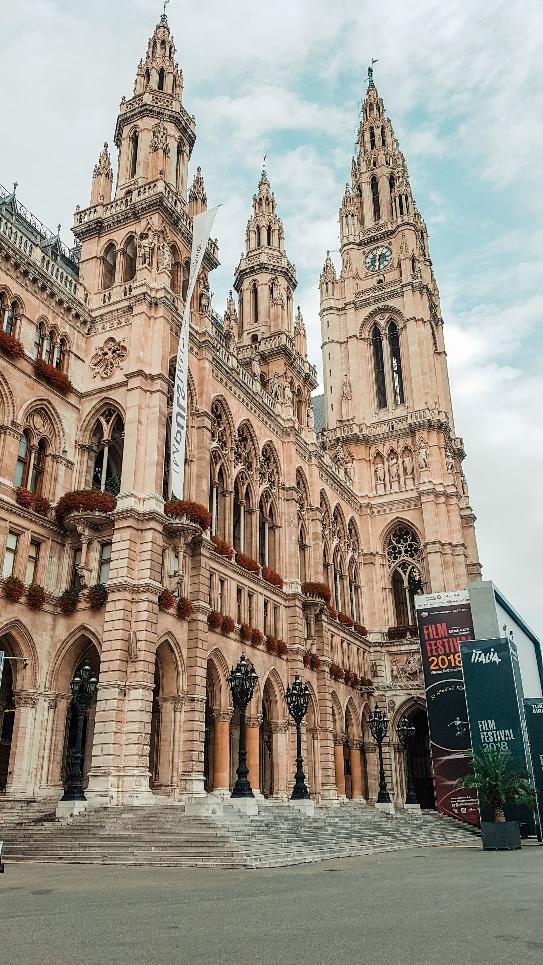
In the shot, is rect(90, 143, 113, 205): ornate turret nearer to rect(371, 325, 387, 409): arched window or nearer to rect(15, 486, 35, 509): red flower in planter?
rect(15, 486, 35, 509): red flower in planter

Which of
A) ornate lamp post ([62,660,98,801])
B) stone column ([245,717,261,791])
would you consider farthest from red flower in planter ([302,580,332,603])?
ornate lamp post ([62,660,98,801])

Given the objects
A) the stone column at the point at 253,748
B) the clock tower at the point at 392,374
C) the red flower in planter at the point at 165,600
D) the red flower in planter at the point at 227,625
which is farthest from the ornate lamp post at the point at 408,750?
the red flower in planter at the point at 165,600

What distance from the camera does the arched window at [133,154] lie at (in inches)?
1581

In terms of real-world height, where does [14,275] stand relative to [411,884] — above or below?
above

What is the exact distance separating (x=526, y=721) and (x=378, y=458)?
2524 cm

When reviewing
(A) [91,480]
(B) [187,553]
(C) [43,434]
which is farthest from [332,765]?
(C) [43,434]

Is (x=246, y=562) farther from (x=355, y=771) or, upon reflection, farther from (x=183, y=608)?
(x=355, y=771)

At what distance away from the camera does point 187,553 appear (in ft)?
103

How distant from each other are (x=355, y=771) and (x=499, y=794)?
66.8 ft

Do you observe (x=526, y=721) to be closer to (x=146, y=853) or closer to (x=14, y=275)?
(x=146, y=853)

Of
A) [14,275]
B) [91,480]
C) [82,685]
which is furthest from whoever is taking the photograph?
[91,480]

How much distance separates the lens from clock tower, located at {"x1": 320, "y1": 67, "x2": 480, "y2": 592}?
55.6m

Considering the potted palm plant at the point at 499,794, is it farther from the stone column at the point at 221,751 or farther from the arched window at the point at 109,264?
A: the arched window at the point at 109,264

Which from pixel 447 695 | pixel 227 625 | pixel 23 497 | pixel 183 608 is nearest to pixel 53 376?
pixel 23 497
